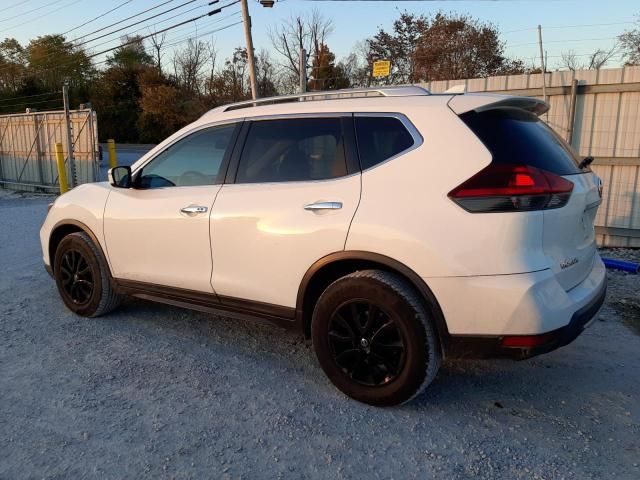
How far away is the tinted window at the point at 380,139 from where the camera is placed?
112 inches

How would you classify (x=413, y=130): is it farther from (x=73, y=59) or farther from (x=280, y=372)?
(x=73, y=59)

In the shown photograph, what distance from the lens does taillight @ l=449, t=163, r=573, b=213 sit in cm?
247

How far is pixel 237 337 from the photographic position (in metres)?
4.04

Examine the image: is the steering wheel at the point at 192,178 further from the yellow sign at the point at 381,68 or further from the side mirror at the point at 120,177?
the yellow sign at the point at 381,68

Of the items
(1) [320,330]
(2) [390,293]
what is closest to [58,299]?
(1) [320,330]

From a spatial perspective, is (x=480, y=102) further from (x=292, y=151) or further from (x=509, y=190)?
(x=292, y=151)

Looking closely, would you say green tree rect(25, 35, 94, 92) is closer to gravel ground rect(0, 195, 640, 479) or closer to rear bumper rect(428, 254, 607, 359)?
gravel ground rect(0, 195, 640, 479)

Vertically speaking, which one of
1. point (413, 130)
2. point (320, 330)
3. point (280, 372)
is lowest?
point (280, 372)

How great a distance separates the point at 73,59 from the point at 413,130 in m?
52.1

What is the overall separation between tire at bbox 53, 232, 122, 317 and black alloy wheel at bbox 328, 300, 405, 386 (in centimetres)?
226

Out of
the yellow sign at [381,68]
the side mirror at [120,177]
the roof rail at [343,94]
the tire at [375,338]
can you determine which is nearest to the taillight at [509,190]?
the tire at [375,338]

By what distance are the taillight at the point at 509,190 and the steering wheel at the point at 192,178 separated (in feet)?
6.11

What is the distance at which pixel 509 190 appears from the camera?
8.13 ft

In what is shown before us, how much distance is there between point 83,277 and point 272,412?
7.84 ft
